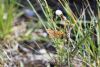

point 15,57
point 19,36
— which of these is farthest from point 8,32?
point 15,57

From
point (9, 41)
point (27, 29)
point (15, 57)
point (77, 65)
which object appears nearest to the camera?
point (77, 65)

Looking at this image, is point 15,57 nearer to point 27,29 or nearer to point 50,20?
point 27,29

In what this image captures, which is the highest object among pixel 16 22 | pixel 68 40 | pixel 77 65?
pixel 16 22

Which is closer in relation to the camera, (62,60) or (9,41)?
(62,60)

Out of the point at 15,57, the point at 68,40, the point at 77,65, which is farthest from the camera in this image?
the point at 15,57

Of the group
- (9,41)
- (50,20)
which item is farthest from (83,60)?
(9,41)

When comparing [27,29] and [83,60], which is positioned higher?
[27,29]

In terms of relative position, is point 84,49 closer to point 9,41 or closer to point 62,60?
point 62,60

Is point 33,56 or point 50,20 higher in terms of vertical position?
point 50,20

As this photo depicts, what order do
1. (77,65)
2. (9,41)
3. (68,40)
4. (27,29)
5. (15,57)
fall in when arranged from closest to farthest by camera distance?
(68,40) < (77,65) < (15,57) < (9,41) < (27,29)
